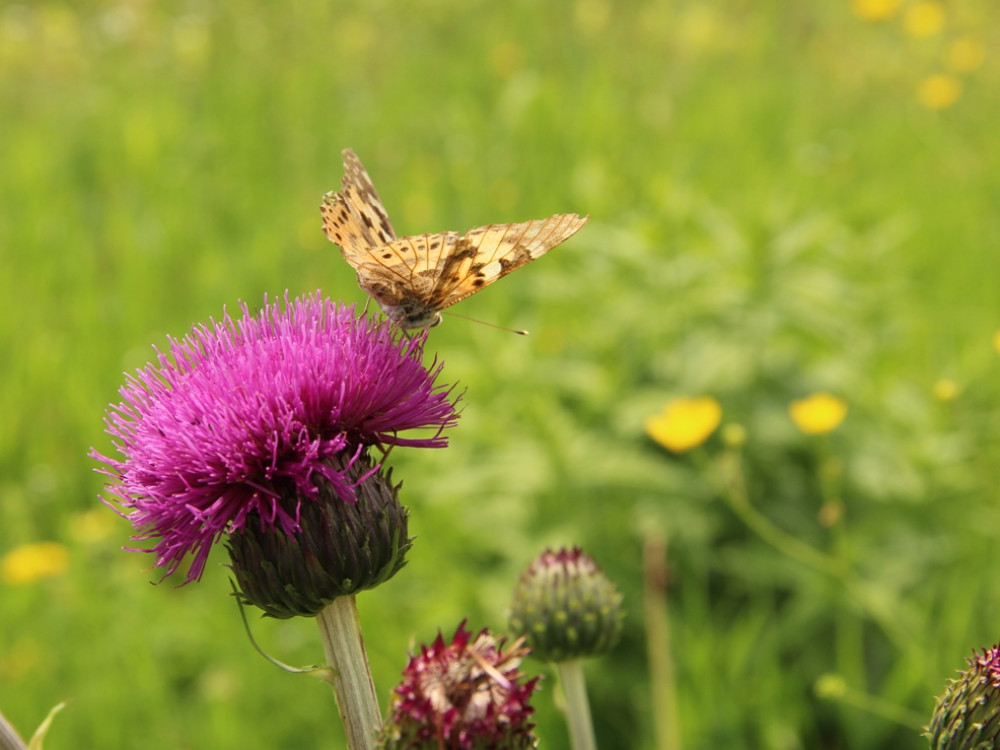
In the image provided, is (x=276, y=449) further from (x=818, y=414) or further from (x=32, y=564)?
(x=32, y=564)

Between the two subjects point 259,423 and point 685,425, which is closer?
point 259,423

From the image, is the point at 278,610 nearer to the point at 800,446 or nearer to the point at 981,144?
the point at 800,446

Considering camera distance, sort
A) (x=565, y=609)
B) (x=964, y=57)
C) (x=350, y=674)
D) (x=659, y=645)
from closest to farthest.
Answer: (x=350, y=674) → (x=565, y=609) → (x=659, y=645) → (x=964, y=57)

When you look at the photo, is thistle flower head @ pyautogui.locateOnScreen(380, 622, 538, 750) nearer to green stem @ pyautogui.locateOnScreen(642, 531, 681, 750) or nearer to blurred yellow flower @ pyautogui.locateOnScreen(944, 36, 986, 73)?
green stem @ pyautogui.locateOnScreen(642, 531, 681, 750)

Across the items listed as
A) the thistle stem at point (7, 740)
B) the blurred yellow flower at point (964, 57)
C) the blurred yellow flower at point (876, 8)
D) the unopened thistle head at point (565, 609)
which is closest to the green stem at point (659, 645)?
the unopened thistle head at point (565, 609)

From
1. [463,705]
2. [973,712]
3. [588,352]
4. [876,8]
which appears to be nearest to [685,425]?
[588,352]

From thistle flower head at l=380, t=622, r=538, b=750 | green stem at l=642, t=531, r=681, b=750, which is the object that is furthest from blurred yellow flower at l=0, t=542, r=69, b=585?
thistle flower head at l=380, t=622, r=538, b=750
